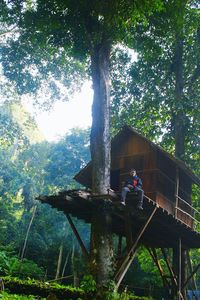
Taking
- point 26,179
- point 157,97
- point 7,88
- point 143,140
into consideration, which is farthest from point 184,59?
point 26,179

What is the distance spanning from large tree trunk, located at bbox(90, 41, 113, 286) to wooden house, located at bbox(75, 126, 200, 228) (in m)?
2.37

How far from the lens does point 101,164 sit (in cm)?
1296

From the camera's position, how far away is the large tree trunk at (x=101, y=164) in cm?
1119

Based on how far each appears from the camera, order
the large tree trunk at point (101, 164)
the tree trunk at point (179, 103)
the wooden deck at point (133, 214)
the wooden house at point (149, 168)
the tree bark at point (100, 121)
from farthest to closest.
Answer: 1. the tree trunk at point (179, 103)
2. the wooden house at point (149, 168)
3. the tree bark at point (100, 121)
4. the wooden deck at point (133, 214)
5. the large tree trunk at point (101, 164)

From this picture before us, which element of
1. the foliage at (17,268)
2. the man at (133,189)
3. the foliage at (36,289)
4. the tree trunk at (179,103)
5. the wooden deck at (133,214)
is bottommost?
the foliage at (36,289)

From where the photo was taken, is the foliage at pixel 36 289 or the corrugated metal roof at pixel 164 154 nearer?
the foliage at pixel 36 289

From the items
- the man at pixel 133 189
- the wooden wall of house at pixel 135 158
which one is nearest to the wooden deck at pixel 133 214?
the man at pixel 133 189

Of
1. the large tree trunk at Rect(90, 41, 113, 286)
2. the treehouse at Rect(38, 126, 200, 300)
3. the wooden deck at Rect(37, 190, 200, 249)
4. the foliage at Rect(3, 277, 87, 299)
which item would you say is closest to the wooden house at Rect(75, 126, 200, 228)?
the treehouse at Rect(38, 126, 200, 300)

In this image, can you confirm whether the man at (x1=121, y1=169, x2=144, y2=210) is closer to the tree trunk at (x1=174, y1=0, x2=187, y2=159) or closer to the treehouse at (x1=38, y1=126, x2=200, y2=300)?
the treehouse at (x1=38, y1=126, x2=200, y2=300)

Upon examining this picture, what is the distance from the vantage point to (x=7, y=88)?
84.9 feet

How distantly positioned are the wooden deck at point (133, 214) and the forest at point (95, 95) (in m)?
0.81

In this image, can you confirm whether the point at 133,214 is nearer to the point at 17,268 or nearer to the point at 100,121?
the point at 100,121

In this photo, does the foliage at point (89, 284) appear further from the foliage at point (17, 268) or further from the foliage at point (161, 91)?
the foliage at point (17, 268)

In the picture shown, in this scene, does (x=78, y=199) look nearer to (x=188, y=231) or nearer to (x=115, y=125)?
(x=188, y=231)
